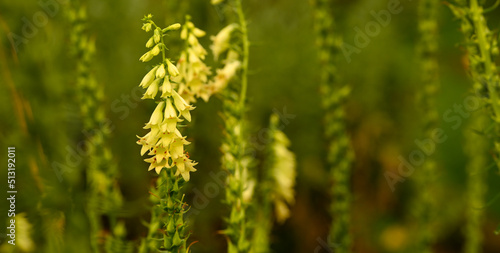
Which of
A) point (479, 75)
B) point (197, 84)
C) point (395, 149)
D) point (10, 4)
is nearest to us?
point (479, 75)

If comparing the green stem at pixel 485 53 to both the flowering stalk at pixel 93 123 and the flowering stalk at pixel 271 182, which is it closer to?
the flowering stalk at pixel 271 182

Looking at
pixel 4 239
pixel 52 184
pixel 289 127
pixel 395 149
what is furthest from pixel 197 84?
pixel 395 149

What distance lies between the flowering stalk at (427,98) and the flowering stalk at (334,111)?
9.3 inches

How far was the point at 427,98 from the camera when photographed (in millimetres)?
1364

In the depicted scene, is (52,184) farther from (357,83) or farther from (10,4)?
(357,83)

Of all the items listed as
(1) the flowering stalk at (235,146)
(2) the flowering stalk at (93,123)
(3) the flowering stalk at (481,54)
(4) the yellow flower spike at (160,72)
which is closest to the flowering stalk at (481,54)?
(3) the flowering stalk at (481,54)

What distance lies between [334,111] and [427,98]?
281 mm

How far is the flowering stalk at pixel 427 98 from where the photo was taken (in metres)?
1.33

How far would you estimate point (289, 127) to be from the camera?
2.72 m

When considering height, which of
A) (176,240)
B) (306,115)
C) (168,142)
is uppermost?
(306,115)

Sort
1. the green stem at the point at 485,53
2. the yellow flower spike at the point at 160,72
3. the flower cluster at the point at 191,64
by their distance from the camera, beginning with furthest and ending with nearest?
the flower cluster at the point at 191,64 → the green stem at the point at 485,53 → the yellow flower spike at the point at 160,72

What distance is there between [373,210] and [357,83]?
2.69 feet

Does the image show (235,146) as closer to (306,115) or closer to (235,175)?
(235,175)

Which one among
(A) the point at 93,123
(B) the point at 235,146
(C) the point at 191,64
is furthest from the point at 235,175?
(A) the point at 93,123
